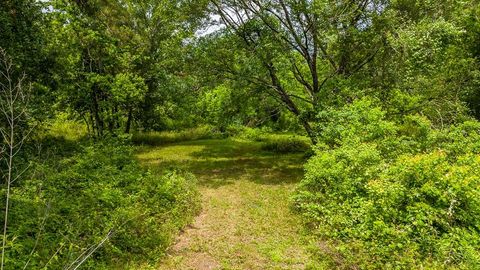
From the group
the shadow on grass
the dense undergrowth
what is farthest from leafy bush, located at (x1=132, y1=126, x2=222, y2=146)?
the shadow on grass

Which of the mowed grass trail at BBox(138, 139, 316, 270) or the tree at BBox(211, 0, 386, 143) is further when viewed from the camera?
the tree at BBox(211, 0, 386, 143)

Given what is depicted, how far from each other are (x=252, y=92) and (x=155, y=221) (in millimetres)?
5883

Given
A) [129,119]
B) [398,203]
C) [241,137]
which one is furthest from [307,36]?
[129,119]

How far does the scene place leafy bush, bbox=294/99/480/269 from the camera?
4.35 m

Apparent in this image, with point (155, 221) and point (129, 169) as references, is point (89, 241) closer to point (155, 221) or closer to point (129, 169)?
point (155, 221)

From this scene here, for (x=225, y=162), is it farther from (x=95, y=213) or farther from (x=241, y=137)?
(x=95, y=213)

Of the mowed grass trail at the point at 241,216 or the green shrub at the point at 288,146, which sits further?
the green shrub at the point at 288,146

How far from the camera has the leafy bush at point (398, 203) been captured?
435 centimetres

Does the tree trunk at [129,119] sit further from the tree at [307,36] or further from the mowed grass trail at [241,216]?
the tree at [307,36]

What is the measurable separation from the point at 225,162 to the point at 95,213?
7.31 metres

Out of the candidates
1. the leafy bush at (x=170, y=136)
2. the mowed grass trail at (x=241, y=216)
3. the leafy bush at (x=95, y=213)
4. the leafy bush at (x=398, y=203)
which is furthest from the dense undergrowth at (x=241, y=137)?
the leafy bush at (x=398, y=203)

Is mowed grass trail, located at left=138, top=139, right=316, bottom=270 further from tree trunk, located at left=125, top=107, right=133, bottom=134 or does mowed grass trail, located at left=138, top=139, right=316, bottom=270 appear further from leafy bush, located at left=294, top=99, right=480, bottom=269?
tree trunk, located at left=125, top=107, right=133, bottom=134

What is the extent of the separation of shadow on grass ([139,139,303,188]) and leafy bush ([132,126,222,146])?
0.85 m

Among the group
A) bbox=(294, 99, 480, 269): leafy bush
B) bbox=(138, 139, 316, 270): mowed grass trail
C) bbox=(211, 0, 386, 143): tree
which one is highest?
bbox=(211, 0, 386, 143): tree
